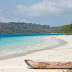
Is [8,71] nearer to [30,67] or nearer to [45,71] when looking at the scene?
[30,67]

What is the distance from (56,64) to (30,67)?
55.8 inches

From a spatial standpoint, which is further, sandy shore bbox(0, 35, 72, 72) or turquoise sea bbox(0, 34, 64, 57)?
turquoise sea bbox(0, 34, 64, 57)

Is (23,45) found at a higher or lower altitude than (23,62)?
lower

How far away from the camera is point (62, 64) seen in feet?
29.6

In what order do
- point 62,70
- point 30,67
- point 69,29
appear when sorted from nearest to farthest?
point 62,70 → point 30,67 → point 69,29

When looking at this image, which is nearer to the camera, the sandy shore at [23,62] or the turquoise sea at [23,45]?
the sandy shore at [23,62]

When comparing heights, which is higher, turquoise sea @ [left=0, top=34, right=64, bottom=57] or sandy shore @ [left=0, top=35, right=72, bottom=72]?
sandy shore @ [left=0, top=35, right=72, bottom=72]

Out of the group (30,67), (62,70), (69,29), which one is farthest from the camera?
(69,29)

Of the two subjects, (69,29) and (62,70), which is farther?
(69,29)

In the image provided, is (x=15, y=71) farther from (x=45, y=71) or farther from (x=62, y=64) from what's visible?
(x=62, y=64)

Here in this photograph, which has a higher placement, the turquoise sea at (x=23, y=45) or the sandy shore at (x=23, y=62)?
the sandy shore at (x=23, y=62)

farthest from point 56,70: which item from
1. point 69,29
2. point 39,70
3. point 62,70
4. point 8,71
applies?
point 69,29

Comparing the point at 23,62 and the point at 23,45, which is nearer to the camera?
the point at 23,62

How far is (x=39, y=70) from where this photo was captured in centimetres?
896
